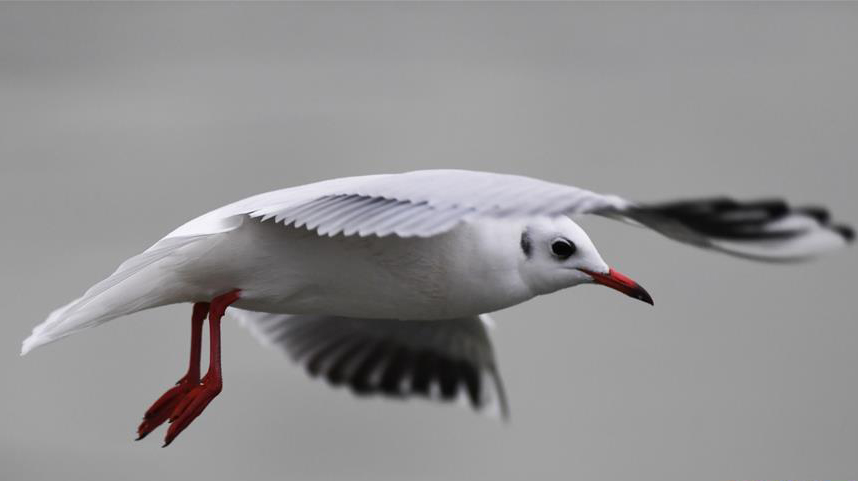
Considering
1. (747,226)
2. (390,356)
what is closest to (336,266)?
(747,226)

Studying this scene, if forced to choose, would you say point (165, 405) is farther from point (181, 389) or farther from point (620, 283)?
point (620, 283)

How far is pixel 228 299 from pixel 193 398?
209 millimetres

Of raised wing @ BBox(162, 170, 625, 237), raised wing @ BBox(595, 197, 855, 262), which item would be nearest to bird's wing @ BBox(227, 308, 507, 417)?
raised wing @ BBox(162, 170, 625, 237)

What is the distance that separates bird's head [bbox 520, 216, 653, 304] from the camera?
2.64 meters

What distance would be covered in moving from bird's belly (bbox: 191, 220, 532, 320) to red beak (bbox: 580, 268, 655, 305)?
0.47ft

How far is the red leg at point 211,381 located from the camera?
2.71 metres

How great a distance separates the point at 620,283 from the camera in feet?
8.87

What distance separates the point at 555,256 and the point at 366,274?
1.17 feet

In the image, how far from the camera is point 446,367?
3760 millimetres

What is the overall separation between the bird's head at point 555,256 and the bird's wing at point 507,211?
253 millimetres

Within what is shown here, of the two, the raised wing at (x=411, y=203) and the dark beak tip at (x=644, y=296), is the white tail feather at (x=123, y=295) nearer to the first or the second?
the raised wing at (x=411, y=203)

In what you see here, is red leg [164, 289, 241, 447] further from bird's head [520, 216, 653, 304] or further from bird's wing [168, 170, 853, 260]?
bird's head [520, 216, 653, 304]

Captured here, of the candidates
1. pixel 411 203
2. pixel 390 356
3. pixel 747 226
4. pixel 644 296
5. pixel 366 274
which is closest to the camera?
pixel 747 226

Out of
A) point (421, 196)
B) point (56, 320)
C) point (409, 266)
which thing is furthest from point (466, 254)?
point (56, 320)
